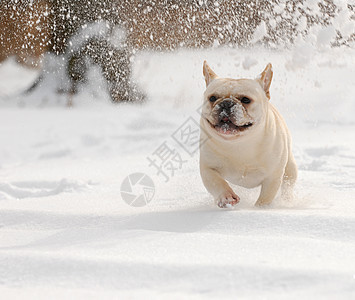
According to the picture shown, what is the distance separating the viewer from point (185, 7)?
234 inches

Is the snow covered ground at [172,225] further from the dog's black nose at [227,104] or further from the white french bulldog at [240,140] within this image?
the dog's black nose at [227,104]

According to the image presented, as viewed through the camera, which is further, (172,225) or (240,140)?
(240,140)

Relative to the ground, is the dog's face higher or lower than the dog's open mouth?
higher

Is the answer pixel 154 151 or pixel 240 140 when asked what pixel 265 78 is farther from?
pixel 154 151

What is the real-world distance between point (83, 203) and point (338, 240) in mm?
1624

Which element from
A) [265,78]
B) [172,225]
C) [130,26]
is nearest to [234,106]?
[265,78]

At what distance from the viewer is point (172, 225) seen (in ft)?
6.95

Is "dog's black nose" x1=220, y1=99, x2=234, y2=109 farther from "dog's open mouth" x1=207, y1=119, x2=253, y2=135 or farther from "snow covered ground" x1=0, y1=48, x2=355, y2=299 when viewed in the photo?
"snow covered ground" x1=0, y1=48, x2=355, y2=299

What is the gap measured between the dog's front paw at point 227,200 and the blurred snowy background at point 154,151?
0.05 m

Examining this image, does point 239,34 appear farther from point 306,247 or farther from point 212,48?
point 306,247

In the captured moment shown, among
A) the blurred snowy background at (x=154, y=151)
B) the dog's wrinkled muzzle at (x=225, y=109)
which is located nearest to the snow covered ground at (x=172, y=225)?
the blurred snowy background at (x=154, y=151)

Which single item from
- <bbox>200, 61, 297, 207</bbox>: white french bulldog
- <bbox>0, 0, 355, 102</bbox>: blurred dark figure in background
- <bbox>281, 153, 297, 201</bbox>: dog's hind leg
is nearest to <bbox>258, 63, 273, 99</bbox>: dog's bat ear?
<bbox>200, 61, 297, 207</bbox>: white french bulldog

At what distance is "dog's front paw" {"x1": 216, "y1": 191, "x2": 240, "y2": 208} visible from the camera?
2.31m

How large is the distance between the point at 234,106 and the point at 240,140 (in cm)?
18
